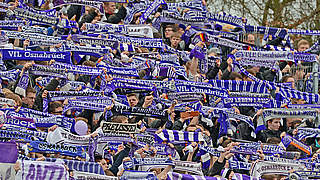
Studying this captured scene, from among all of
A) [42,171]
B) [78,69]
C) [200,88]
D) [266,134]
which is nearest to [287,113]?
[266,134]

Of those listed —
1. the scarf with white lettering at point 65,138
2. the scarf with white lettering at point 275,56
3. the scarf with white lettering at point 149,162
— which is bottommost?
the scarf with white lettering at point 149,162

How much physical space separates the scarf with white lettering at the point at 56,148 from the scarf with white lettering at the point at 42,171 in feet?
2.02

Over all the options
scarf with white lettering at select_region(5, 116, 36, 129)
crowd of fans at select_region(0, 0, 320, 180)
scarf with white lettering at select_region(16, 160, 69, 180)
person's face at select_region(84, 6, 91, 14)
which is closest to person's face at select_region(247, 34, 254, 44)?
crowd of fans at select_region(0, 0, 320, 180)

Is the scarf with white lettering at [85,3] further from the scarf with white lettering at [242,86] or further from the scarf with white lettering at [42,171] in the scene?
the scarf with white lettering at [42,171]

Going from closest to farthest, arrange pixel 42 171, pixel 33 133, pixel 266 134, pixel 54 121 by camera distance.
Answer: pixel 42 171 → pixel 33 133 → pixel 54 121 → pixel 266 134

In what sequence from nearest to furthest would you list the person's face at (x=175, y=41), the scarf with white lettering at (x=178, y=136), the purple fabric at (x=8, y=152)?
the purple fabric at (x=8, y=152), the scarf with white lettering at (x=178, y=136), the person's face at (x=175, y=41)

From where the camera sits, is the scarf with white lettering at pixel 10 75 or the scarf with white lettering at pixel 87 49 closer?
the scarf with white lettering at pixel 10 75

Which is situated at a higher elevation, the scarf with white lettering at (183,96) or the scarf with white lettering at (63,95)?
the scarf with white lettering at (63,95)

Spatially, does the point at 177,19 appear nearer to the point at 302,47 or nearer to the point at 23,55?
the point at 302,47

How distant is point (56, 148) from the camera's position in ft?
39.2

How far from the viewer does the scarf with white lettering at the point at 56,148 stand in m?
11.8

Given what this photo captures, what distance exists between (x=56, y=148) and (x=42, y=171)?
807 millimetres

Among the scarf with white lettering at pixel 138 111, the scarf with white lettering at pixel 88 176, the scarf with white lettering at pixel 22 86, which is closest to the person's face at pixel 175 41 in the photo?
the scarf with white lettering at pixel 138 111

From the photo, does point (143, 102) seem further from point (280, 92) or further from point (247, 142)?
point (280, 92)
